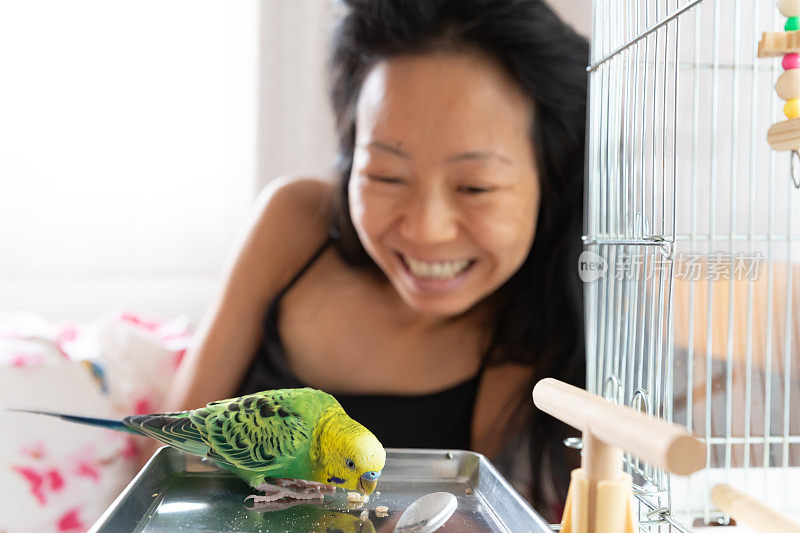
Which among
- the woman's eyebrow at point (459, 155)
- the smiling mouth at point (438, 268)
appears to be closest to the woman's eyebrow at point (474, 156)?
the woman's eyebrow at point (459, 155)

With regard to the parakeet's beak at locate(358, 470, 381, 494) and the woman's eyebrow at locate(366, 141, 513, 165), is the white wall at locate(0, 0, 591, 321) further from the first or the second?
the parakeet's beak at locate(358, 470, 381, 494)

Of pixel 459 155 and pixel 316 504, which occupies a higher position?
pixel 459 155

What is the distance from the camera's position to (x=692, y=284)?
2.16 ft

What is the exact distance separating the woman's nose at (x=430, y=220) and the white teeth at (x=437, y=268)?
0.20ft

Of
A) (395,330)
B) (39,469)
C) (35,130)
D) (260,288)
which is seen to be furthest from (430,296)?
(35,130)

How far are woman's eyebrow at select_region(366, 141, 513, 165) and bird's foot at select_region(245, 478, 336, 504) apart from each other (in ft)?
1.37

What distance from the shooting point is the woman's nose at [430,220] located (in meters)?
0.83

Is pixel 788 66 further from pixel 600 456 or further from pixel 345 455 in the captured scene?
pixel 345 455

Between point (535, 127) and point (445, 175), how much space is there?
158 millimetres

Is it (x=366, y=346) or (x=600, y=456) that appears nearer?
(x=600, y=456)

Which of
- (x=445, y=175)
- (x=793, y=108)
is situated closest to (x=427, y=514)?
(x=793, y=108)

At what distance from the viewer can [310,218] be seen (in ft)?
3.82

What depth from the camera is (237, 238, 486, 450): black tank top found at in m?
1.02

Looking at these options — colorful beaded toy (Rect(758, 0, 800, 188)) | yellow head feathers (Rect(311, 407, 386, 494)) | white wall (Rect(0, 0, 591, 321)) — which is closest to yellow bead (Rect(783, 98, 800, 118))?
colorful beaded toy (Rect(758, 0, 800, 188))
